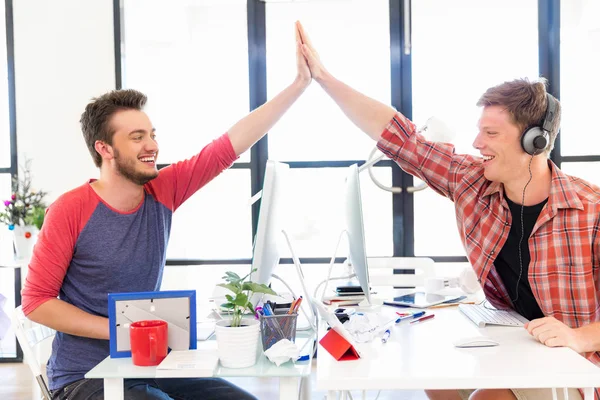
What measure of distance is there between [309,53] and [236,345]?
1.15m

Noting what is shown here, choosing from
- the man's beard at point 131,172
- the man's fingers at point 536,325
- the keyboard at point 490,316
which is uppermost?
the man's beard at point 131,172

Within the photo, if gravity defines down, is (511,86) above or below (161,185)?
above

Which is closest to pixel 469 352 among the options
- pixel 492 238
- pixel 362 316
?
pixel 362 316

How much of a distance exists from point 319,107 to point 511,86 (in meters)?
2.25

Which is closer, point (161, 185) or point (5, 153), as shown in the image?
point (161, 185)

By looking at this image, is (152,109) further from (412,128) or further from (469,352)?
(469,352)

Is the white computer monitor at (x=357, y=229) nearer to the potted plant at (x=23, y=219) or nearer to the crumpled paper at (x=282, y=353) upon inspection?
the crumpled paper at (x=282, y=353)

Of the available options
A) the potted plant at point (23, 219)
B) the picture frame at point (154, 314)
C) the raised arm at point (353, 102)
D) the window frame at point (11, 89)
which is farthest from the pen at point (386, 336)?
the window frame at point (11, 89)

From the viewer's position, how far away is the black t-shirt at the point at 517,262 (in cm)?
178

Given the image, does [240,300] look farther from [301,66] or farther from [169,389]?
[301,66]

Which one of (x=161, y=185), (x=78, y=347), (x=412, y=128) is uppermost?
(x=412, y=128)

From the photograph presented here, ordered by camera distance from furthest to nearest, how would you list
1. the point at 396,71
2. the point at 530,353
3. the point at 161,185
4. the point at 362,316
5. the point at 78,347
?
the point at 396,71 < the point at 161,185 < the point at 78,347 < the point at 362,316 < the point at 530,353

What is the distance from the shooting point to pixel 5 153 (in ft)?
13.4

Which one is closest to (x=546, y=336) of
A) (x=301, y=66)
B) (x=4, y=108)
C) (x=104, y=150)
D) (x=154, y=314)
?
(x=154, y=314)
